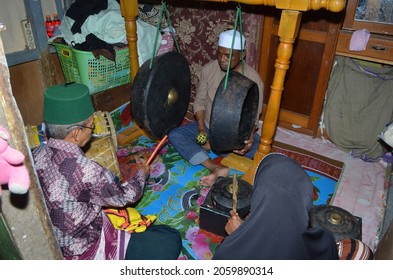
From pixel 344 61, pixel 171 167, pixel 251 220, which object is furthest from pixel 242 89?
pixel 344 61

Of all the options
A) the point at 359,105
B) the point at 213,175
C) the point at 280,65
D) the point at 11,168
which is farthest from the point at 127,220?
the point at 359,105

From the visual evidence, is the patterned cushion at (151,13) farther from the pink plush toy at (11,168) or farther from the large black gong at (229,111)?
the pink plush toy at (11,168)

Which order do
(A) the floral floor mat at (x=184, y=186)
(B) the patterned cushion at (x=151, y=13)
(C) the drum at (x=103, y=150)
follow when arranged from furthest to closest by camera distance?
(B) the patterned cushion at (x=151, y=13), (C) the drum at (x=103, y=150), (A) the floral floor mat at (x=184, y=186)

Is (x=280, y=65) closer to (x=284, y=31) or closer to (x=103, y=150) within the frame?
(x=284, y=31)

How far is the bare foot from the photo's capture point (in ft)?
7.60

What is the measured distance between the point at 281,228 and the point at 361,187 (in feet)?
5.19

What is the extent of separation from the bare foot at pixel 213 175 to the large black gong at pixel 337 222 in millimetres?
814

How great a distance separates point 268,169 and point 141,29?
2.05m

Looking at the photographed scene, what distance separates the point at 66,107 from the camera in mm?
1341

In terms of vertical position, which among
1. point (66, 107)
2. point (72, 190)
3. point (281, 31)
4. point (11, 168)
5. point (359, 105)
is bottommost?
point (359, 105)

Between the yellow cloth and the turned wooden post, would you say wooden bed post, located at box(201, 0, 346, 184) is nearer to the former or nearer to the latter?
the turned wooden post

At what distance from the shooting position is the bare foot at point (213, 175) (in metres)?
2.32

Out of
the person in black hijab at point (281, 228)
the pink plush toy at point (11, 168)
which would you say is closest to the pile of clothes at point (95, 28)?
the person in black hijab at point (281, 228)

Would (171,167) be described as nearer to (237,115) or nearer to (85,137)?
(237,115)
